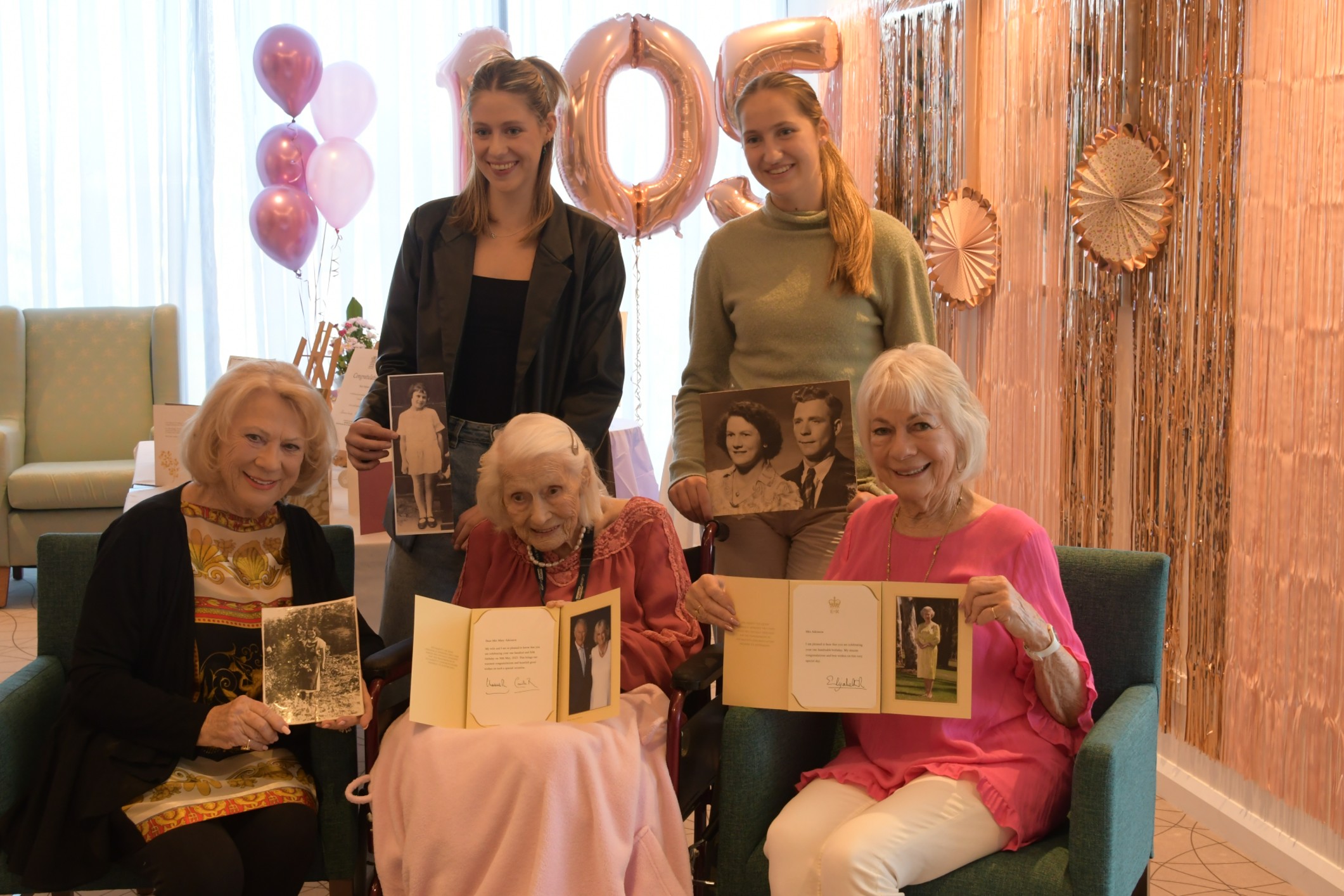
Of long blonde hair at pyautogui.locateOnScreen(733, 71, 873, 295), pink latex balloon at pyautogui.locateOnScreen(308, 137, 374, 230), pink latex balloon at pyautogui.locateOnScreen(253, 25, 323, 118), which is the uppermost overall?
pink latex balloon at pyautogui.locateOnScreen(253, 25, 323, 118)

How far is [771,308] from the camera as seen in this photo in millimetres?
2586

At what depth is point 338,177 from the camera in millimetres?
5996

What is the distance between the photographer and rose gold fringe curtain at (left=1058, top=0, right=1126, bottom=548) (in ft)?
11.6

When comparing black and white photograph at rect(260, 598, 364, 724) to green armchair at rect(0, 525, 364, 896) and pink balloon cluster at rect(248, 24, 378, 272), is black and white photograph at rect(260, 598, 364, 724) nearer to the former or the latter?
green armchair at rect(0, 525, 364, 896)

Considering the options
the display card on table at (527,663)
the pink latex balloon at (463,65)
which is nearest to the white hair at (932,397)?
the display card on table at (527,663)

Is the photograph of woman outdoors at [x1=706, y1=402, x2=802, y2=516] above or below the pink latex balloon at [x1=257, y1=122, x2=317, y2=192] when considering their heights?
below

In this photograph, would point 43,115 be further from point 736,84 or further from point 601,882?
point 601,882

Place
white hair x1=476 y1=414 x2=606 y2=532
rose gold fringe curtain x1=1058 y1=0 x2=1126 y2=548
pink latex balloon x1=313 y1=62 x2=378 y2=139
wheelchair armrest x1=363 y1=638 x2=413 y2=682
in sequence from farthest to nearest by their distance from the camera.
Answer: pink latex balloon x1=313 y1=62 x2=378 y2=139 < rose gold fringe curtain x1=1058 y1=0 x2=1126 y2=548 < white hair x1=476 y1=414 x2=606 y2=532 < wheelchair armrest x1=363 y1=638 x2=413 y2=682

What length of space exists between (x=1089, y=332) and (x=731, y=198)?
222cm

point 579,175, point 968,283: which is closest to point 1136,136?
point 968,283

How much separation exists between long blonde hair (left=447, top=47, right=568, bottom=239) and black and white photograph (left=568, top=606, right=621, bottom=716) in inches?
38.1

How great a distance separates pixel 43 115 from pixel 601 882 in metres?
6.31

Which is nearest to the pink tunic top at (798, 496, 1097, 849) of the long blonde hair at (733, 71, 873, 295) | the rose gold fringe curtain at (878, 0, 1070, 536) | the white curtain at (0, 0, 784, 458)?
the long blonde hair at (733, 71, 873, 295)

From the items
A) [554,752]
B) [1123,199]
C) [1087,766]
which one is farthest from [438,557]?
[1123,199]
